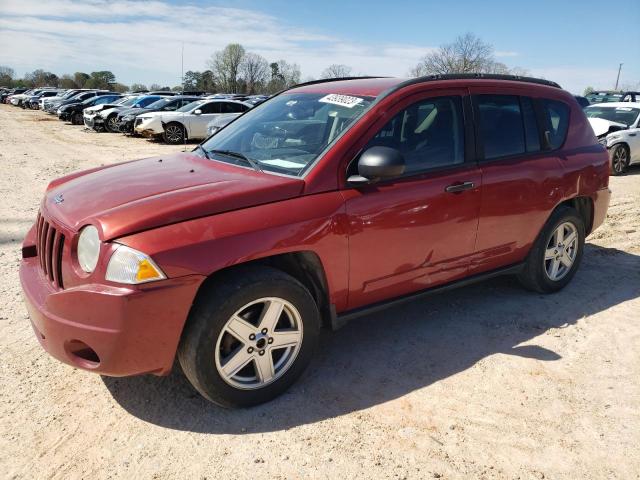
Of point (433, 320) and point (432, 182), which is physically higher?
point (432, 182)

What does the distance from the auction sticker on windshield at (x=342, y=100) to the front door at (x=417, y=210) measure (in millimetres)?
290

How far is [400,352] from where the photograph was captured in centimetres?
369

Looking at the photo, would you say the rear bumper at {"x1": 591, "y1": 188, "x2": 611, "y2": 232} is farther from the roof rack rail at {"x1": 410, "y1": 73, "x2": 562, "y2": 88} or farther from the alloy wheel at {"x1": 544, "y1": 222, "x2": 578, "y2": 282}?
the roof rack rail at {"x1": 410, "y1": 73, "x2": 562, "y2": 88}

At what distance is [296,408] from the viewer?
3.03 meters

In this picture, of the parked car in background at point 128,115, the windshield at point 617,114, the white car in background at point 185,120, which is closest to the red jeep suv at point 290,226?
the windshield at point 617,114

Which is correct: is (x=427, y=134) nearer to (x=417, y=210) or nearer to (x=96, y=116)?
(x=417, y=210)

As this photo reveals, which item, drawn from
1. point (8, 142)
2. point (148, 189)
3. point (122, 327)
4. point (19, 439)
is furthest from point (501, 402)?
point (8, 142)

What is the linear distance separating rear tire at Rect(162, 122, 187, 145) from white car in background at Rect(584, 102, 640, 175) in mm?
13390

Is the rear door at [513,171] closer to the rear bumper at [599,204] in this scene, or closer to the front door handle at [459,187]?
the front door handle at [459,187]

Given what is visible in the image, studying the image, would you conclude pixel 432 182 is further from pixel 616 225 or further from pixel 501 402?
pixel 616 225

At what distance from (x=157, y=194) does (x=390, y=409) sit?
1794 mm

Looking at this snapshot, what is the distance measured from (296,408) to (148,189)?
1.51 meters

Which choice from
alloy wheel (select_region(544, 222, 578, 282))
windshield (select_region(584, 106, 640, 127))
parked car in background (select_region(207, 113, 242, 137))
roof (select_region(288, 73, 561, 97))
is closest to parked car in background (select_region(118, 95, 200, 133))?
parked car in background (select_region(207, 113, 242, 137))

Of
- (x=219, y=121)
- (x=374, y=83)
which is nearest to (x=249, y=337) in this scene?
(x=374, y=83)
